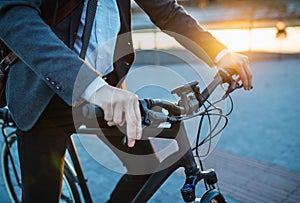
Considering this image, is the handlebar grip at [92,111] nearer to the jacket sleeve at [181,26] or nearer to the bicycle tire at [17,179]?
the jacket sleeve at [181,26]

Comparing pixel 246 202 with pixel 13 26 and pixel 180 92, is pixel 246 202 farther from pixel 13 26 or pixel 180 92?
pixel 13 26

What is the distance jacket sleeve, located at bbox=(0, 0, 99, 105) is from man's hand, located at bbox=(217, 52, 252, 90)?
2.48ft

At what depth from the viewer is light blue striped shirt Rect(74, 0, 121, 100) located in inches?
64.8

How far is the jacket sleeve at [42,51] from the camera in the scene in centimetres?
126

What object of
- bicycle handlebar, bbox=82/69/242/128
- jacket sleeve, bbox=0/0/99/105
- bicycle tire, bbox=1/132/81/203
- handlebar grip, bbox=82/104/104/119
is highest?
jacket sleeve, bbox=0/0/99/105

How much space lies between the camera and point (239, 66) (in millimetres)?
1731

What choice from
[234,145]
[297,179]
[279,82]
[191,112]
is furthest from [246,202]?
[279,82]

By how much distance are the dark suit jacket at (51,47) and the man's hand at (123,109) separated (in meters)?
0.12

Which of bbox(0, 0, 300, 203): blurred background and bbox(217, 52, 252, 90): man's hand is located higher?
bbox(217, 52, 252, 90): man's hand

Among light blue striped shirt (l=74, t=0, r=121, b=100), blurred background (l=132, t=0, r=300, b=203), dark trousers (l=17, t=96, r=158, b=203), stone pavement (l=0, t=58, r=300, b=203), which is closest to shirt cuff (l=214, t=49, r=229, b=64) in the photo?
light blue striped shirt (l=74, t=0, r=121, b=100)

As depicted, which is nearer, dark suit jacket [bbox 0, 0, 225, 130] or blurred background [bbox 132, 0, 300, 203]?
→ dark suit jacket [bbox 0, 0, 225, 130]

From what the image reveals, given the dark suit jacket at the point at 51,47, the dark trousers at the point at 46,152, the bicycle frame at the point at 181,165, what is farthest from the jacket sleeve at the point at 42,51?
the dark trousers at the point at 46,152

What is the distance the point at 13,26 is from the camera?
1.31m

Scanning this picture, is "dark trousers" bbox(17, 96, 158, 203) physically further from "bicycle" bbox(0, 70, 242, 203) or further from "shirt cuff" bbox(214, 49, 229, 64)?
"shirt cuff" bbox(214, 49, 229, 64)
